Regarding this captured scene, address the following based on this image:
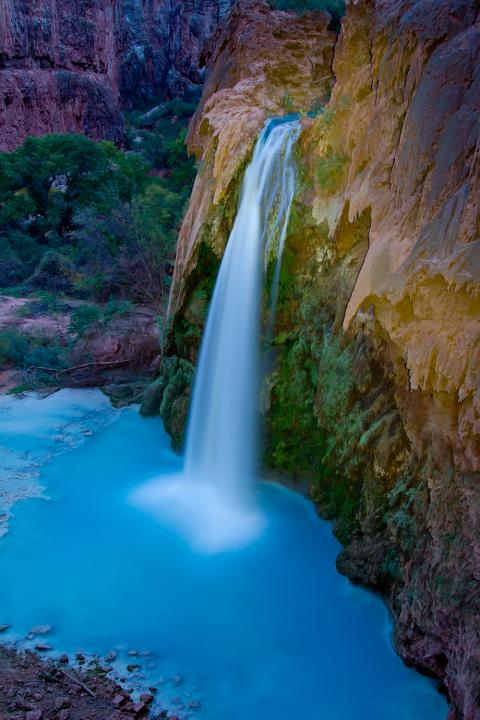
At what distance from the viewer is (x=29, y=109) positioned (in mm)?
28297

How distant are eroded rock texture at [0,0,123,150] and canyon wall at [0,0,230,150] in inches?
1.8

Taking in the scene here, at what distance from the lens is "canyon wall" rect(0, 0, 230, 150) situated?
27.8m

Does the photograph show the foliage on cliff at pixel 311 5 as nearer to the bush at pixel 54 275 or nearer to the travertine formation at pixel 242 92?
the travertine formation at pixel 242 92

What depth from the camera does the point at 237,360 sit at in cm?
811

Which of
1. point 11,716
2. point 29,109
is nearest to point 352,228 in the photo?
point 11,716

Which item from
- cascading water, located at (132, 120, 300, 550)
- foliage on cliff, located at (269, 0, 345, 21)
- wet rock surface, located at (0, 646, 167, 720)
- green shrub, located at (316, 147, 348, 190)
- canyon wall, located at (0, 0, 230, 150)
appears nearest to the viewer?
wet rock surface, located at (0, 646, 167, 720)

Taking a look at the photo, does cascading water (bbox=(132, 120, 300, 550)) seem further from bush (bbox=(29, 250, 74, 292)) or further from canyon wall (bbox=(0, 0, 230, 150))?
canyon wall (bbox=(0, 0, 230, 150))

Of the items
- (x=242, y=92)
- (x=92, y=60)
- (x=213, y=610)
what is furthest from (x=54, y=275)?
(x=92, y=60)

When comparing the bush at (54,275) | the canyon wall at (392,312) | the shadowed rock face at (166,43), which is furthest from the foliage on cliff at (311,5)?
the shadowed rock face at (166,43)

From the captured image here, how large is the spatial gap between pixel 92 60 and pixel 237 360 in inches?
1158

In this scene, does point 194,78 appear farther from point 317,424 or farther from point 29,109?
point 317,424

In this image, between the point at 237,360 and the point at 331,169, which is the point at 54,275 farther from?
the point at 331,169

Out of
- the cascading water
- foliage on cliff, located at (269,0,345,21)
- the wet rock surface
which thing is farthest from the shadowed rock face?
the wet rock surface

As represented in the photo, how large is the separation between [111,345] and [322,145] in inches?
276
